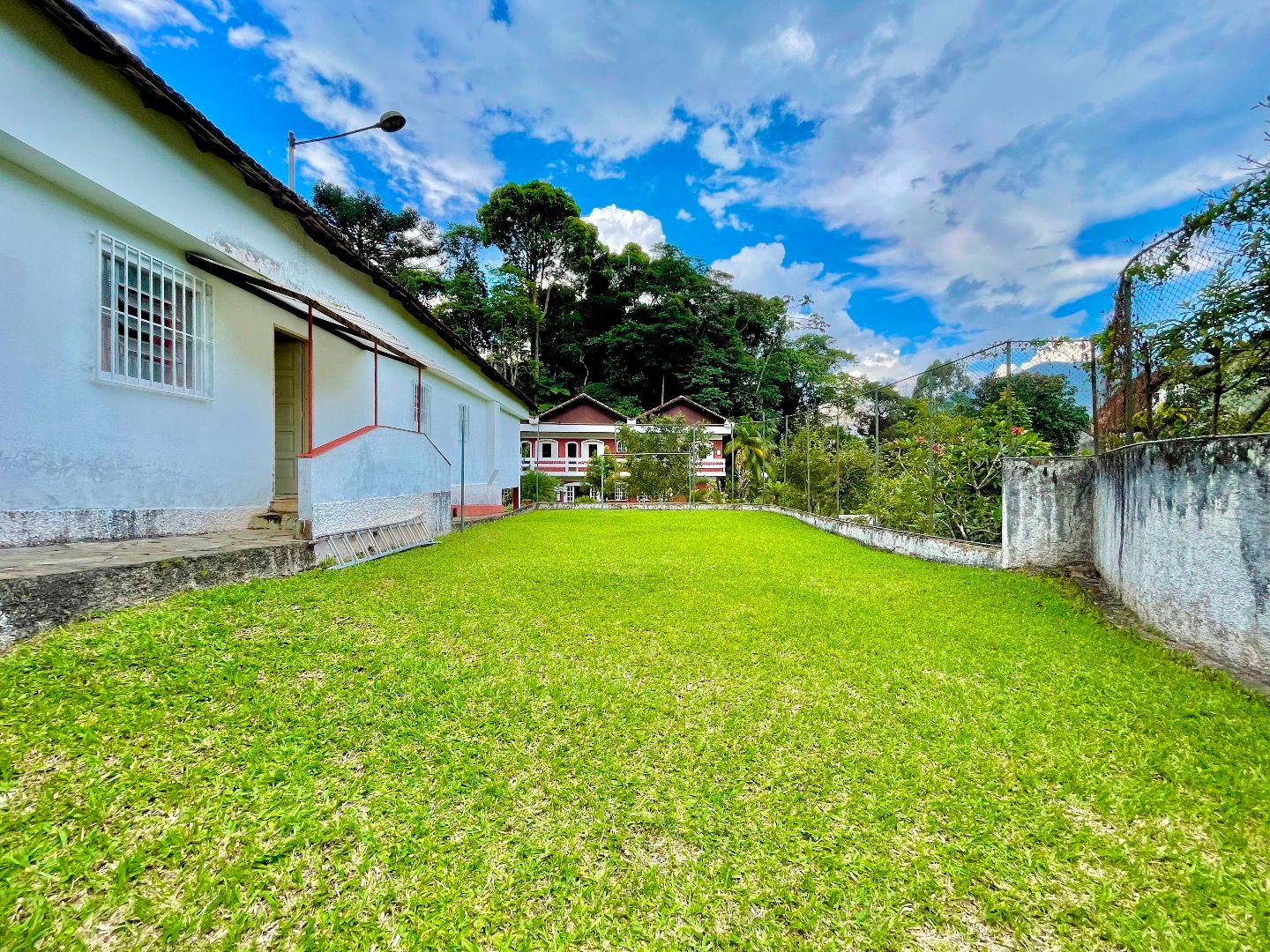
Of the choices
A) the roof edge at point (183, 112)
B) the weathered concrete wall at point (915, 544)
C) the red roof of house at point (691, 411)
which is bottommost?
the weathered concrete wall at point (915, 544)

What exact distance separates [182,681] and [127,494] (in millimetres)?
3004

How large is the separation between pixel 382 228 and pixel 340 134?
27178mm

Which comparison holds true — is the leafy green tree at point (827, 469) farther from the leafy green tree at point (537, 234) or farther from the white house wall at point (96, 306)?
the leafy green tree at point (537, 234)

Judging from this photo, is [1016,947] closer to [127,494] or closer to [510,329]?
[127,494]

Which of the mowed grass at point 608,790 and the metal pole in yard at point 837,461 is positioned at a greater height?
the metal pole in yard at point 837,461

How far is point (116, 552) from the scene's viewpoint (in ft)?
12.4

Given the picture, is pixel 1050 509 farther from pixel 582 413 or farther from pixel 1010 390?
pixel 582 413

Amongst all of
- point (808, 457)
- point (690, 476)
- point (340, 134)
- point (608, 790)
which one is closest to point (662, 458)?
point (690, 476)

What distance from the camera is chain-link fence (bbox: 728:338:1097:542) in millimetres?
5922

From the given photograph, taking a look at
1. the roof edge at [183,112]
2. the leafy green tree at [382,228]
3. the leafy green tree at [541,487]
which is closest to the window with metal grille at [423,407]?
the roof edge at [183,112]

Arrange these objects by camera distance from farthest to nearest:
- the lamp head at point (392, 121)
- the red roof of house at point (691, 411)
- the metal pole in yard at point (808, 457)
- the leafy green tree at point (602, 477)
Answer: the red roof of house at point (691, 411), the leafy green tree at point (602, 477), the metal pole in yard at point (808, 457), the lamp head at point (392, 121)

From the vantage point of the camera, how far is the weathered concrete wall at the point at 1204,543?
10.0ft

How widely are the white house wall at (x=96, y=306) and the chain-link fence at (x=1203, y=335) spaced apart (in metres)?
8.05

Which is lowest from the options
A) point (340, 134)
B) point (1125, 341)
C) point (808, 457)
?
point (808, 457)
